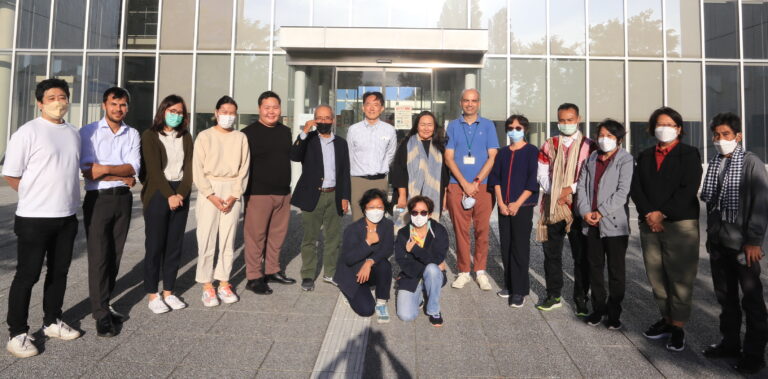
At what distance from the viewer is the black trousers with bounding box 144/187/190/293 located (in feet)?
12.9

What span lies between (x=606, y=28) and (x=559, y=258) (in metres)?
12.3

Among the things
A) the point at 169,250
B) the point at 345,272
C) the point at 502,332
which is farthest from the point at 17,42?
the point at 502,332

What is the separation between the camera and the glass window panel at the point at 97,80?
574 inches

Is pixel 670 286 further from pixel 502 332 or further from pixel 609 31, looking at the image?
pixel 609 31

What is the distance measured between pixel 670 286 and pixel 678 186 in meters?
0.75

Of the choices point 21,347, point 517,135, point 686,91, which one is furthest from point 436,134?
point 686,91

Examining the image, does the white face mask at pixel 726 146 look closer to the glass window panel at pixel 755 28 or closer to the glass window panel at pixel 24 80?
the glass window panel at pixel 755 28

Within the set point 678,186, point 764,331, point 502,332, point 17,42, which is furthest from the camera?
point 17,42

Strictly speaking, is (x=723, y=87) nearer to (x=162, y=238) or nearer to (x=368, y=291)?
(x=368, y=291)

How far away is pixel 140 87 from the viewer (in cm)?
1432

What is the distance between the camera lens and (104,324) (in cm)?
339

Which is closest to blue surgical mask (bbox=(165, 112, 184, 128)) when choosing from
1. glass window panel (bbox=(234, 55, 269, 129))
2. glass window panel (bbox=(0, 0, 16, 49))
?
glass window panel (bbox=(234, 55, 269, 129))

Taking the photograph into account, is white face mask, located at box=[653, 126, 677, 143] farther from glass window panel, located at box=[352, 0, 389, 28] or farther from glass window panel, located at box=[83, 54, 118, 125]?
glass window panel, located at box=[83, 54, 118, 125]

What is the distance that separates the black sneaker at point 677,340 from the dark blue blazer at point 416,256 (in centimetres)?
175
